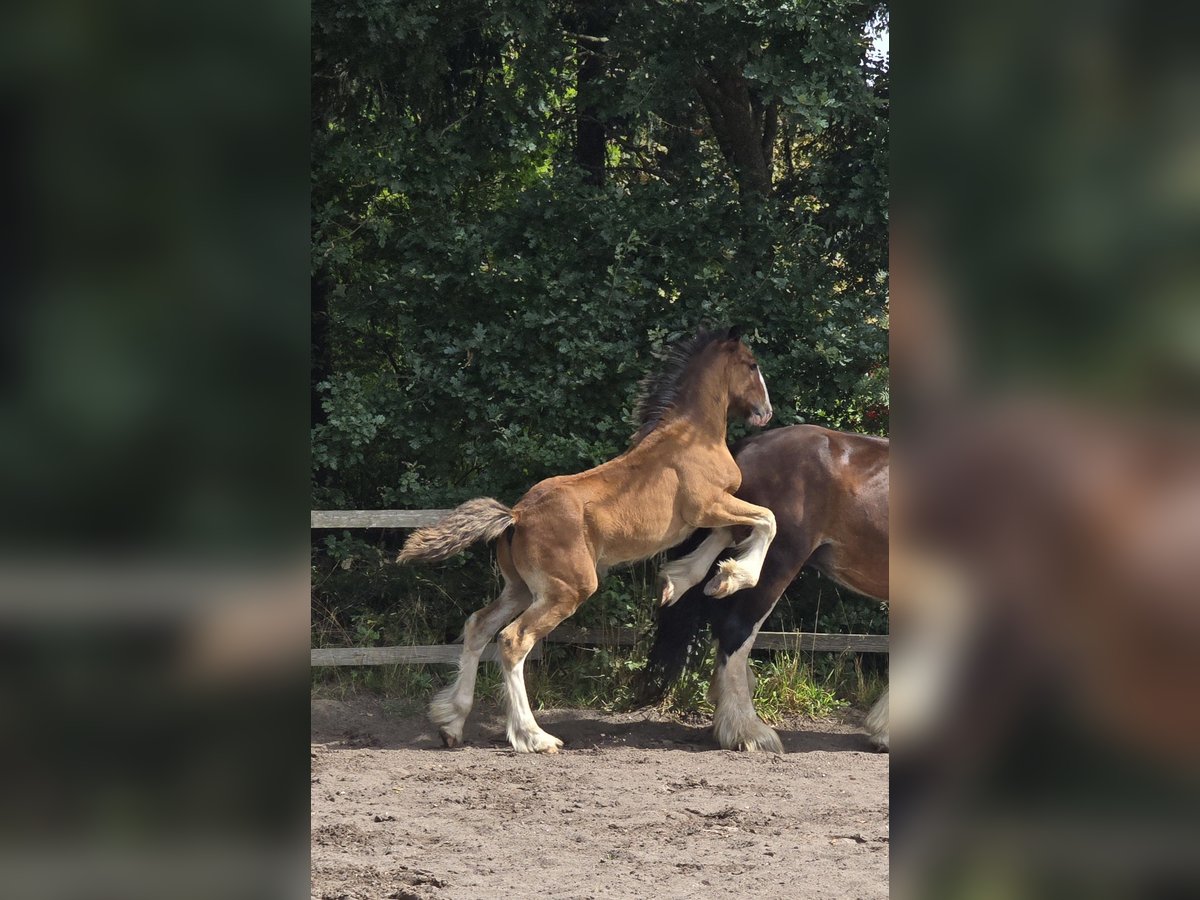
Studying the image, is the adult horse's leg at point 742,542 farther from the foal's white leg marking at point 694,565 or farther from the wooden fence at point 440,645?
the wooden fence at point 440,645

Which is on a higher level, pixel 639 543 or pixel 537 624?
pixel 639 543

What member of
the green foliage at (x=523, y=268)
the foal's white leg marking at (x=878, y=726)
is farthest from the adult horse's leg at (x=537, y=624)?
the foal's white leg marking at (x=878, y=726)

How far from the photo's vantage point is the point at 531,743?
611 cm

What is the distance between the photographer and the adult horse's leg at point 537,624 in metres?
6.11

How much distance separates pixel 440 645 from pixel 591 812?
2278 mm

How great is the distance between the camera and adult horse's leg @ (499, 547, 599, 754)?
6113 mm

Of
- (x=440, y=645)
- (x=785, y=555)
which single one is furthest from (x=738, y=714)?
(x=440, y=645)

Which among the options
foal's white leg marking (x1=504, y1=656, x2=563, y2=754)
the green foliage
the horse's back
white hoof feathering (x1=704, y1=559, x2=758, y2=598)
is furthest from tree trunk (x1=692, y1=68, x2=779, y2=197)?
foal's white leg marking (x1=504, y1=656, x2=563, y2=754)

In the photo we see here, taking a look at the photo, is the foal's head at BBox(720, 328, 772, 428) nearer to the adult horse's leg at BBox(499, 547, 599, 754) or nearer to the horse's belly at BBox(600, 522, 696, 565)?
the horse's belly at BBox(600, 522, 696, 565)

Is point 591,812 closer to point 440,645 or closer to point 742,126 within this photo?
point 440,645

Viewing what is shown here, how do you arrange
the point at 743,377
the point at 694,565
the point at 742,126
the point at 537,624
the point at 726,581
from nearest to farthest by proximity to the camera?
1. the point at 726,581
2. the point at 537,624
3. the point at 694,565
4. the point at 743,377
5. the point at 742,126

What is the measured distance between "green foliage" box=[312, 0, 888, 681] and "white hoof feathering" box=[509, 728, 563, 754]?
1.16 meters
